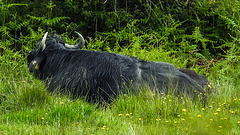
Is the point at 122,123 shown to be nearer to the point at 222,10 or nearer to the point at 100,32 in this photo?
the point at 100,32

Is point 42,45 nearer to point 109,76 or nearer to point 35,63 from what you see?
point 35,63

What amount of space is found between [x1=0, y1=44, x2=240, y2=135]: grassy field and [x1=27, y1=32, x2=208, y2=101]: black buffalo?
15.8 inches

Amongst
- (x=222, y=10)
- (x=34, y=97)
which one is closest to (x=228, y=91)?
(x=34, y=97)

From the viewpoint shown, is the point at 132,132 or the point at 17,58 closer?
the point at 132,132

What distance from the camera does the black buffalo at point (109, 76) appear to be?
21.2 ft

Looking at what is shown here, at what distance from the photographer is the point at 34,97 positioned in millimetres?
5680

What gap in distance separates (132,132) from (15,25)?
7321 millimetres

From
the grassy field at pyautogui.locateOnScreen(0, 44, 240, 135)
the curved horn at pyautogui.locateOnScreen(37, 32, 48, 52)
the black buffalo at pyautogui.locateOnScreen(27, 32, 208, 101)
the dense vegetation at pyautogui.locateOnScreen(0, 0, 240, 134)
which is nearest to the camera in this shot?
the grassy field at pyautogui.locateOnScreen(0, 44, 240, 135)

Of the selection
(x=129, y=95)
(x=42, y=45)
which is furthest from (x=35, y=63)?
(x=129, y=95)

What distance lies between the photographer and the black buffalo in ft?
21.2

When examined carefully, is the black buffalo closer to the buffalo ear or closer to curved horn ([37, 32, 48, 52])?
curved horn ([37, 32, 48, 52])

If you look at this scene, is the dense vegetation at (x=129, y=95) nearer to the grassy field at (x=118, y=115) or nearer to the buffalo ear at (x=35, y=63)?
the grassy field at (x=118, y=115)

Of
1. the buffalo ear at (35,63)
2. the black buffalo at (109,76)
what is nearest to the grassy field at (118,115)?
the black buffalo at (109,76)

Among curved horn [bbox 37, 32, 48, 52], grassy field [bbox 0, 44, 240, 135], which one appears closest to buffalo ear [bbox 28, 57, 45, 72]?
curved horn [bbox 37, 32, 48, 52]
